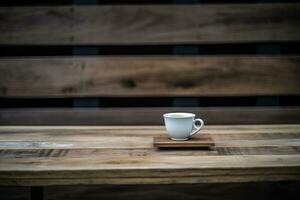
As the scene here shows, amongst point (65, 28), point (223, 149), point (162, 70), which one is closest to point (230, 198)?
point (162, 70)

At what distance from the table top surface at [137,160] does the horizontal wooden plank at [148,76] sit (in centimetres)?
95

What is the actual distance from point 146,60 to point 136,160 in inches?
58.0

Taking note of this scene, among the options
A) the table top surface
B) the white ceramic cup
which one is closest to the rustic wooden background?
the table top surface

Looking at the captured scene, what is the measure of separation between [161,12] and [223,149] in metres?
1.44

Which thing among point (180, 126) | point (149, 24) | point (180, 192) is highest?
point (149, 24)

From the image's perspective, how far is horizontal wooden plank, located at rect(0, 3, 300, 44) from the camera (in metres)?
2.86

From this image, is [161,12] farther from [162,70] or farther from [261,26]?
[261,26]

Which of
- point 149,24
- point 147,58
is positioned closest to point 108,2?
point 149,24

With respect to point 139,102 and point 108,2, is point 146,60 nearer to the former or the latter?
point 139,102

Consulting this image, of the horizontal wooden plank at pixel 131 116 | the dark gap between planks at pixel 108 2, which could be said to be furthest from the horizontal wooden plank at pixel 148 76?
the dark gap between planks at pixel 108 2

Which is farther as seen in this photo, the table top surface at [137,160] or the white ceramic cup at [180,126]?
the white ceramic cup at [180,126]

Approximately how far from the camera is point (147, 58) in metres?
2.88

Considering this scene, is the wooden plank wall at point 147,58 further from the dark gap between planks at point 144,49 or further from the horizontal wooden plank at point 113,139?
the horizontal wooden plank at point 113,139

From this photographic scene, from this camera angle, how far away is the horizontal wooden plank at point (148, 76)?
9.44 feet
